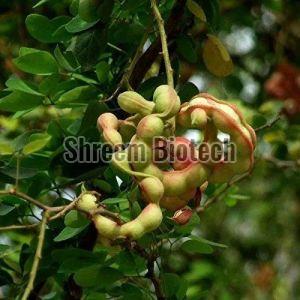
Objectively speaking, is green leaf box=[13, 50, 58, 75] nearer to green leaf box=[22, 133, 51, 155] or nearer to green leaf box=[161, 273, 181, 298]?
green leaf box=[22, 133, 51, 155]

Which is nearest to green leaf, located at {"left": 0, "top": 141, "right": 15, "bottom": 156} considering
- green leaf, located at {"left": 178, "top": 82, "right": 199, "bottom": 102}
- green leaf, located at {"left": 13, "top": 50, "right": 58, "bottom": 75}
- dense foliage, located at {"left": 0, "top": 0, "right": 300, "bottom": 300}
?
dense foliage, located at {"left": 0, "top": 0, "right": 300, "bottom": 300}

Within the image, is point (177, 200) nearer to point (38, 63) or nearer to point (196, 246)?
point (196, 246)

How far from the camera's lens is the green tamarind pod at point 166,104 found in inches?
25.8

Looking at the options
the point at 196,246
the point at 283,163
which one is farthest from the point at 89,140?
the point at 283,163

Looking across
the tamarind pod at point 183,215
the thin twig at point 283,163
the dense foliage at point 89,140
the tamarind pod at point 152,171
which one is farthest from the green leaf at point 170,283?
the thin twig at point 283,163

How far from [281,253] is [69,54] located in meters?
1.96

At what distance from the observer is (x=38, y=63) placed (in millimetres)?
925

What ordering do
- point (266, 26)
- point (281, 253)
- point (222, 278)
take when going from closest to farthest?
1. point (222, 278)
2. point (266, 26)
3. point (281, 253)

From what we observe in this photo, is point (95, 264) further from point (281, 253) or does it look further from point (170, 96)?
point (281, 253)

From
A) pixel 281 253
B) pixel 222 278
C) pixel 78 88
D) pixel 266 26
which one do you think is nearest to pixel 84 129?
pixel 78 88

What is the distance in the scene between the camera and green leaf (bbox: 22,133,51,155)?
0.90 meters

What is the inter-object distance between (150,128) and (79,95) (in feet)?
1.00

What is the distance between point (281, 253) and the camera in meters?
2.77

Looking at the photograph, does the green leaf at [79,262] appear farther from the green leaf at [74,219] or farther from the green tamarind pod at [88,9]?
the green tamarind pod at [88,9]
